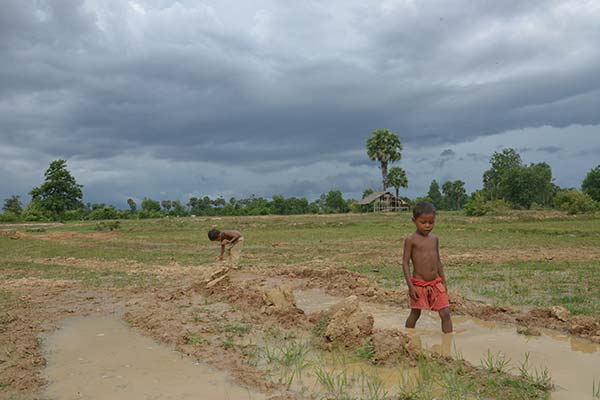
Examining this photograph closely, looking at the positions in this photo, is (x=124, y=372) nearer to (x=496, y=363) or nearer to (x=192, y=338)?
(x=192, y=338)

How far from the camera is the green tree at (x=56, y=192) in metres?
60.5

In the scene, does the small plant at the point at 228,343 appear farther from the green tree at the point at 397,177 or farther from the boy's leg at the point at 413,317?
the green tree at the point at 397,177

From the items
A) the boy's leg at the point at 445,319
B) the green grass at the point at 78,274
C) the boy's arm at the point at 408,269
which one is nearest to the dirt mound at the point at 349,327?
the boy's arm at the point at 408,269

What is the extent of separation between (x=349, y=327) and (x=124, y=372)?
2568 millimetres

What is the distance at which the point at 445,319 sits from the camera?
20.2 feet

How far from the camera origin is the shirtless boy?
6.13 meters

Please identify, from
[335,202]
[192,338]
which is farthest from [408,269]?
Result: [335,202]

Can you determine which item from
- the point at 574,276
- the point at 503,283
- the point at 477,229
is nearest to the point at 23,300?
the point at 503,283

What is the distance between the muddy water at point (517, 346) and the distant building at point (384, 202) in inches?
2453

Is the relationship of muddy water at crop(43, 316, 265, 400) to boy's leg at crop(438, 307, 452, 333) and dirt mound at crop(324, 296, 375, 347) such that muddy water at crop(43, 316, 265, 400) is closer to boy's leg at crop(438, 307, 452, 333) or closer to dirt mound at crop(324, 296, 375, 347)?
dirt mound at crop(324, 296, 375, 347)

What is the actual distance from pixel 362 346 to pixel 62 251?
69.1 ft

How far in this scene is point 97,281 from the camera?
12.3 metres

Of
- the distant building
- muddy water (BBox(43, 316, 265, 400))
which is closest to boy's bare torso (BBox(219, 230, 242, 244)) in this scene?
muddy water (BBox(43, 316, 265, 400))

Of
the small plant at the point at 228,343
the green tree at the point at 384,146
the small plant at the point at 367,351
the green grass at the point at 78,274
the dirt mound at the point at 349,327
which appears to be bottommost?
the green grass at the point at 78,274
